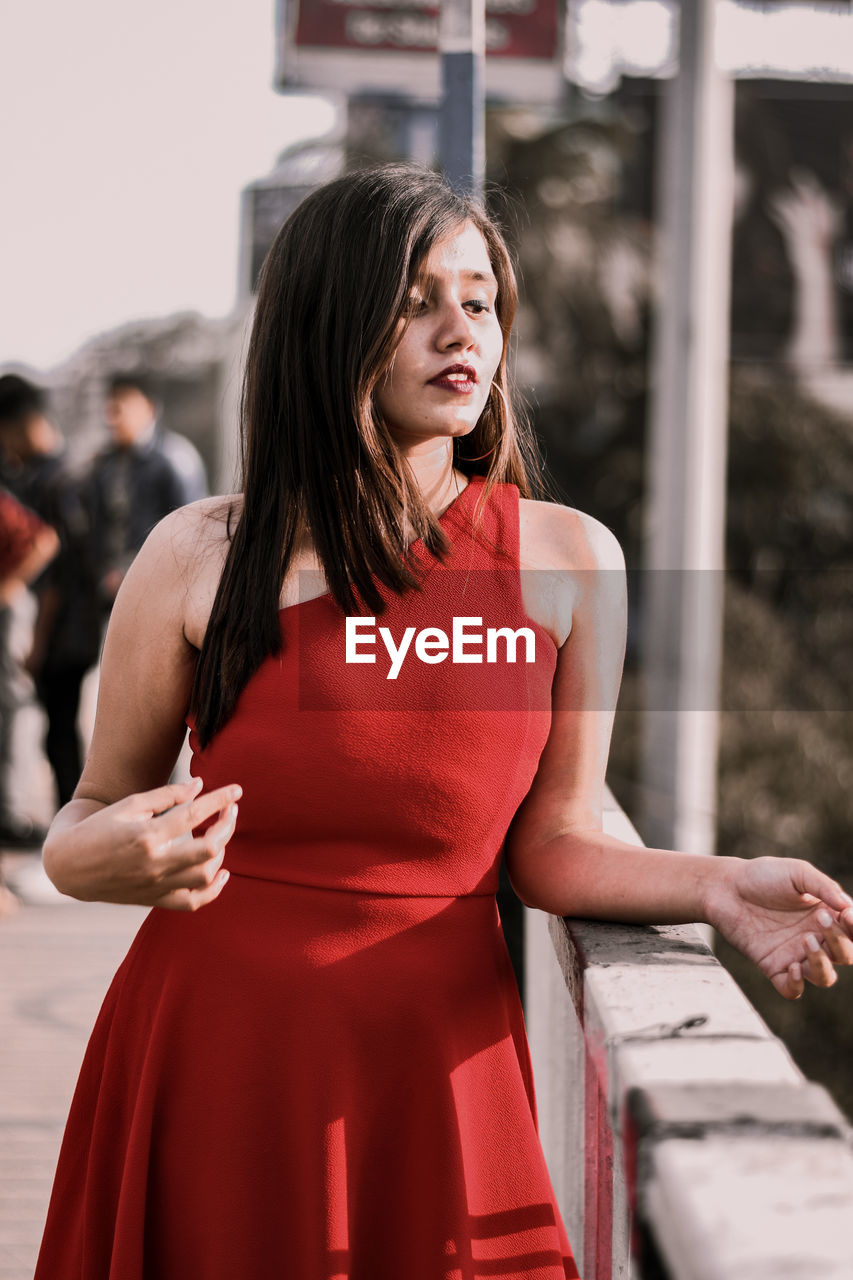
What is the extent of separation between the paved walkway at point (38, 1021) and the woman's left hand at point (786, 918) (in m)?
2.01

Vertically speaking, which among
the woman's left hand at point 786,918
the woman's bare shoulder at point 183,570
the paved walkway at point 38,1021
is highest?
the woman's bare shoulder at point 183,570

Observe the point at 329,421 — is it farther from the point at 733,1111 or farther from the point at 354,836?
the point at 733,1111

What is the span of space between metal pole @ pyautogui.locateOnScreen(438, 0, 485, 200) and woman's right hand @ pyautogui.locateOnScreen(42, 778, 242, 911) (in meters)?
1.80

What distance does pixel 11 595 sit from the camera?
246 inches

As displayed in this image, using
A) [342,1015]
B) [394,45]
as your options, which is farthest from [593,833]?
[394,45]

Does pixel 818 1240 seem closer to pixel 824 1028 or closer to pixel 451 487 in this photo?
pixel 451 487

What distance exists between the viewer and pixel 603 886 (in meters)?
1.81

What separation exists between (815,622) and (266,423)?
14199mm

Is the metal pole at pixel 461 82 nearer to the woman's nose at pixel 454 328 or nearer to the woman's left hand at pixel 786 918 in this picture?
the woman's nose at pixel 454 328

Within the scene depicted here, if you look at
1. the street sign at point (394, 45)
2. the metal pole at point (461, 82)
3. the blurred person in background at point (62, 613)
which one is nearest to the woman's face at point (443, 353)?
the metal pole at point (461, 82)

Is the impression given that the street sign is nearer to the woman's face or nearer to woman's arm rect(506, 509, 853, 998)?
the woman's face

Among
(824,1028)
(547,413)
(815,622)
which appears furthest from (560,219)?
(824,1028)

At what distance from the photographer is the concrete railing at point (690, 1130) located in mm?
1019

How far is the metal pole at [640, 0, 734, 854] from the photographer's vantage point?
810 cm
